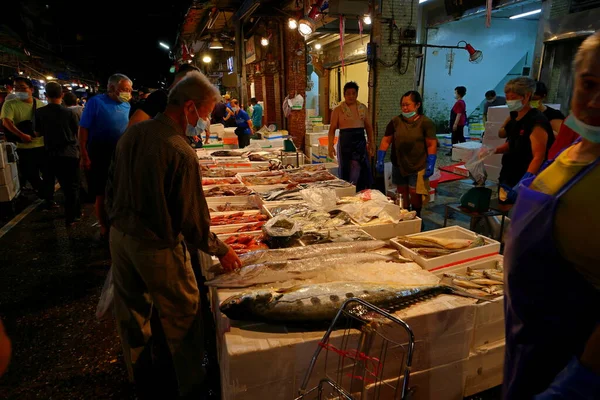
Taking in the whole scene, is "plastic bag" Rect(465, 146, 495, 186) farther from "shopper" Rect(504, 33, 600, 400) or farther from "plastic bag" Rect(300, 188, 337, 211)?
"shopper" Rect(504, 33, 600, 400)

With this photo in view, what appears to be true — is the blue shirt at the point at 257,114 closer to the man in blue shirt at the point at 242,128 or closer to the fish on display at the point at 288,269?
the man in blue shirt at the point at 242,128

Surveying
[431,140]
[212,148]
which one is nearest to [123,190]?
[431,140]

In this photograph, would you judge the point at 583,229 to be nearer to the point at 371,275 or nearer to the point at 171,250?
the point at 371,275

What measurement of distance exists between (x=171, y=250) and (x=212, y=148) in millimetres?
8202

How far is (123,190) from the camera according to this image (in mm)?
2488

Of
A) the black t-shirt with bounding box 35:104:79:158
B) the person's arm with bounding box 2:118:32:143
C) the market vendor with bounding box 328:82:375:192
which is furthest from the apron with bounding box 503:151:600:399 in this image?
the person's arm with bounding box 2:118:32:143

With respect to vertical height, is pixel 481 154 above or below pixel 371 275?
above

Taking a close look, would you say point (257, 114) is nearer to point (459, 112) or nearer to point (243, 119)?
point (243, 119)

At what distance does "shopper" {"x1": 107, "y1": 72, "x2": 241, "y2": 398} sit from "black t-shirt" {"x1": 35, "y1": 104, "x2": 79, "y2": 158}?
5.14 meters

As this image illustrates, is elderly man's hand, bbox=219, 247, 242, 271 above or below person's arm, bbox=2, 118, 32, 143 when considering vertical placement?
below

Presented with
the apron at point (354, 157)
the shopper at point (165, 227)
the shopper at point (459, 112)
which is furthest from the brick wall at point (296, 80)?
the shopper at point (165, 227)

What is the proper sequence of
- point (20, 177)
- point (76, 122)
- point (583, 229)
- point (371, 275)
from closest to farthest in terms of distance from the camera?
point (583, 229), point (371, 275), point (76, 122), point (20, 177)

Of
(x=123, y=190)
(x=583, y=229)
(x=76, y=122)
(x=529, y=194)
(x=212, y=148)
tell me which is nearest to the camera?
(x=583, y=229)

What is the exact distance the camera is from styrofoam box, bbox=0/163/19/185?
7.52 metres
